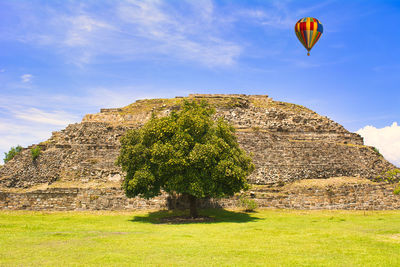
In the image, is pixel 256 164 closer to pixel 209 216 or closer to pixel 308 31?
pixel 209 216

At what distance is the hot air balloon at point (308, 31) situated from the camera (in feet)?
115

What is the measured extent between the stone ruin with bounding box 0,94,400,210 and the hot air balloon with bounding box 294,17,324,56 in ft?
38.2

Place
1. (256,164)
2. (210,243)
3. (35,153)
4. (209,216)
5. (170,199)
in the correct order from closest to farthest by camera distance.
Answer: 1. (210,243)
2. (209,216)
3. (170,199)
4. (256,164)
5. (35,153)

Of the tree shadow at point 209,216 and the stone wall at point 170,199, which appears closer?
the tree shadow at point 209,216

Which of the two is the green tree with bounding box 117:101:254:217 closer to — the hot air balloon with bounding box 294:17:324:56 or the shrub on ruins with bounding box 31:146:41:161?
the hot air balloon with bounding box 294:17:324:56

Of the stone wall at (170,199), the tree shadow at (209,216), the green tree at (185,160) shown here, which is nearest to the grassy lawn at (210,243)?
the tree shadow at (209,216)

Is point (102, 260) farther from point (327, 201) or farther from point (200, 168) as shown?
point (327, 201)

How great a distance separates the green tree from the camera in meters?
26.1

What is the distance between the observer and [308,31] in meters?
35.4

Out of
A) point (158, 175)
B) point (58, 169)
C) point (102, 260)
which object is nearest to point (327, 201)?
point (158, 175)

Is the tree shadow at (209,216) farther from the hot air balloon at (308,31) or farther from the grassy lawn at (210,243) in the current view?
the hot air balloon at (308,31)

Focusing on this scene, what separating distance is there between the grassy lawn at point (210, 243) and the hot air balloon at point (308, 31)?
18209mm

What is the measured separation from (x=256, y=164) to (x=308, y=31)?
1490cm

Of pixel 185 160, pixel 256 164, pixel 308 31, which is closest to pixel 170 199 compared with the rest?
pixel 185 160
